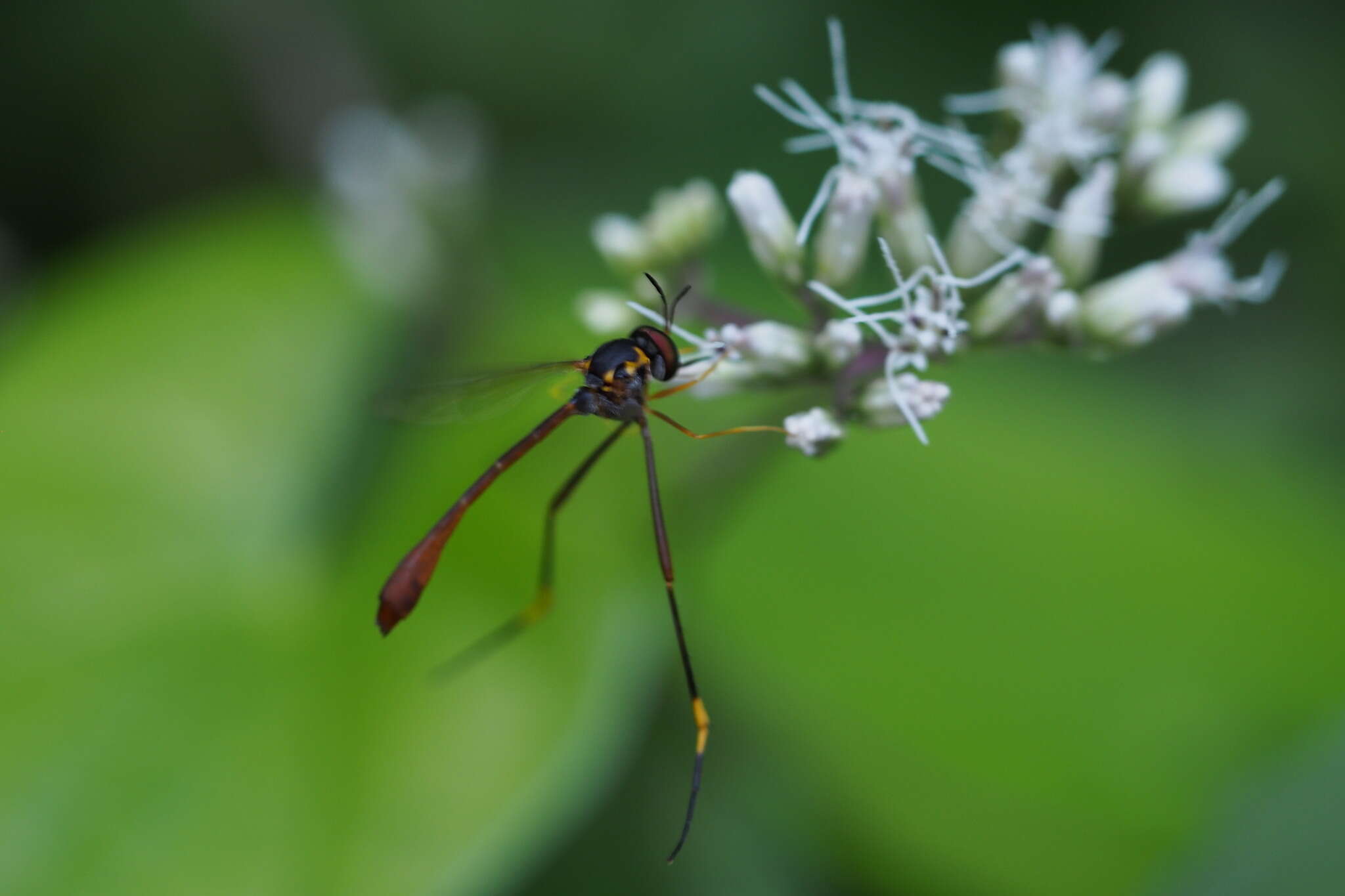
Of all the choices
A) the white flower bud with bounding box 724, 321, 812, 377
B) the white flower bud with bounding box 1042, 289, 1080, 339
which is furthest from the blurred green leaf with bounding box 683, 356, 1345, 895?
the white flower bud with bounding box 1042, 289, 1080, 339

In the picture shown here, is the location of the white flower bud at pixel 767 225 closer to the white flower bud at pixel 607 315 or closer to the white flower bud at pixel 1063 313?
the white flower bud at pixel 607 315

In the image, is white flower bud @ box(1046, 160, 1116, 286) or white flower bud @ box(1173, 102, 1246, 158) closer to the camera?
white flower bud @ box(1046, 160, 1116, 286)

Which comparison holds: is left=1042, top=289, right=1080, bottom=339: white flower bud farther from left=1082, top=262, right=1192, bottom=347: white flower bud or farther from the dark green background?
the dark green background

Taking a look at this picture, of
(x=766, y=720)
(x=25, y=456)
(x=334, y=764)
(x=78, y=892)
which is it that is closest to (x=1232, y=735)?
(x=766, y=720)

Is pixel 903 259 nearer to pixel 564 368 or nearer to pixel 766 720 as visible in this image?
pixel 564 368

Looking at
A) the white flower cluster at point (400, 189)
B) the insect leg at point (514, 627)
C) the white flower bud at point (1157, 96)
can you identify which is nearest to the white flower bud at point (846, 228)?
the insect leg at point (514, 627)
